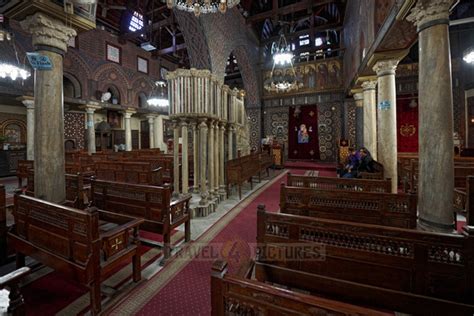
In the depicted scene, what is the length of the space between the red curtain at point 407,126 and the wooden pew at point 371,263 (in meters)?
13.4

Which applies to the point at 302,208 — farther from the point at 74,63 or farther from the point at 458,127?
the point at 74,63

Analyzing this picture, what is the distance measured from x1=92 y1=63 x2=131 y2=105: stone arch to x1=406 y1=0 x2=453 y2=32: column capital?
1397cm

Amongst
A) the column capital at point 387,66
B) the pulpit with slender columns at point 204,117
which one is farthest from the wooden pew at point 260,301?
the column capital at point 387,66

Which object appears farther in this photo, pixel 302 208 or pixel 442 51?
pixel 302 208

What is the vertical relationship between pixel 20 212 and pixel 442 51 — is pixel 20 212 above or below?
below

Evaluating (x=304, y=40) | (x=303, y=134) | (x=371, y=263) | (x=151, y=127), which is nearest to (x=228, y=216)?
(x=371, y=263)

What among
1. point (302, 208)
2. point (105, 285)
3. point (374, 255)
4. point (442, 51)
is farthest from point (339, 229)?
point (442, 51)

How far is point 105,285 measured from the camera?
262 cm

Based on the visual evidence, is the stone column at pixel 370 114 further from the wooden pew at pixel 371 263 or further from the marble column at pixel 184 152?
the wooden pew at pixel 371 263

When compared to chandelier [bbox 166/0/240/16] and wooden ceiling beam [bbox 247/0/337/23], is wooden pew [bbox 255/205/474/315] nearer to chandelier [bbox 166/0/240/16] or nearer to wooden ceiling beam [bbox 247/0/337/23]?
chandelier [bbox 166/0/240/16]

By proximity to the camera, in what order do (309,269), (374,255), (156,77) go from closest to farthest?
(374,255), (309,269), (156,77)

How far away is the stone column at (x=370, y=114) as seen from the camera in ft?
24.6

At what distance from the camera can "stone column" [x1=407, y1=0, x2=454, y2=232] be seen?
3230mm

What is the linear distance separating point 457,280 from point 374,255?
509 millimetres
